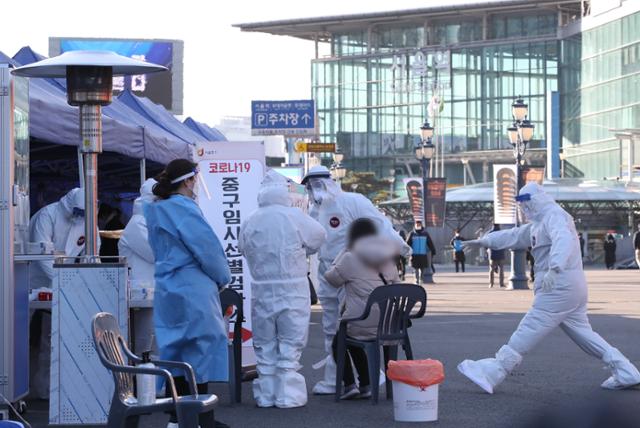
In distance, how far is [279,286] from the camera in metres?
10.3

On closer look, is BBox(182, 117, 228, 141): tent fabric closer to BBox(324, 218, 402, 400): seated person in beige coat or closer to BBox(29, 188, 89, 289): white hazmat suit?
BBox(29, 188, 89, 289): white hazmat suit

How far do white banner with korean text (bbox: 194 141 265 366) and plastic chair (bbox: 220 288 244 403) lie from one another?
5.00 feet

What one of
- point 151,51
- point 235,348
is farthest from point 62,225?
point 151,51

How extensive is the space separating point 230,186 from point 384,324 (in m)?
2.93

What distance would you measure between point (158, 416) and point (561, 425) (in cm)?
879

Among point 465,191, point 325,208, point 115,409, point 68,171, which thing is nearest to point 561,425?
point 115,409

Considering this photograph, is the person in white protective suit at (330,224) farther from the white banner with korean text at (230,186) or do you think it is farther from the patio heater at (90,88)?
the patio heater at (90,88)

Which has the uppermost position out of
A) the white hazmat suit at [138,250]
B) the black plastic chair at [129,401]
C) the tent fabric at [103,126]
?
the tent fabric at [103,126]

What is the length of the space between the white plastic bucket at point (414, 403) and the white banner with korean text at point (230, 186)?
3.41 meters

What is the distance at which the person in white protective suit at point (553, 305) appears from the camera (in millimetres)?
11211

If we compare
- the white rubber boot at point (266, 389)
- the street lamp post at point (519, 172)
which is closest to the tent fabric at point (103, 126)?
the white rubber boot at point (266, 389)

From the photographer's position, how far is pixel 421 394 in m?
9.58

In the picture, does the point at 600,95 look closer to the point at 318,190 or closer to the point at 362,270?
the point at 318,190

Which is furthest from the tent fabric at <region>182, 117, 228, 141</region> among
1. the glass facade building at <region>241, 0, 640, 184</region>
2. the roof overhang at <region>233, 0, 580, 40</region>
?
the roof overhang at <region>233, 0, 580, 40</region>
